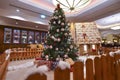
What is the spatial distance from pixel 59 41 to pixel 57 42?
0.08 metres

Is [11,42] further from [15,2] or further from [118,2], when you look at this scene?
[118,2]

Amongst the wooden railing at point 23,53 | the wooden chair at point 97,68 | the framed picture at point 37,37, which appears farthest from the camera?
the framed picture at point 37,37

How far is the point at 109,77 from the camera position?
1792mm

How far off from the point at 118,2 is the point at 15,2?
445cm

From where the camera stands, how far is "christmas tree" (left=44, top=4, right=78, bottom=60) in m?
3.58

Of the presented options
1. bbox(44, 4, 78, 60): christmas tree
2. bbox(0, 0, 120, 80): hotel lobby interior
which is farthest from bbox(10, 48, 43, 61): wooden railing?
bbox(44, 4, 78, 60): christmas tree

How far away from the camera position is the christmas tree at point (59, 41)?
3.58m

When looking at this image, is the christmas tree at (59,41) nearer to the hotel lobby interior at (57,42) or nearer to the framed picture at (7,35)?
the hotel lobby interior at (57,42)

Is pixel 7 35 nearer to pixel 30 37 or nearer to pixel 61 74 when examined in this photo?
pixel 30 37

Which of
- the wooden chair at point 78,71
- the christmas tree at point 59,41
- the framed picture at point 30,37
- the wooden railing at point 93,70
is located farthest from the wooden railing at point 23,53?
the wooden chair at point 78,71

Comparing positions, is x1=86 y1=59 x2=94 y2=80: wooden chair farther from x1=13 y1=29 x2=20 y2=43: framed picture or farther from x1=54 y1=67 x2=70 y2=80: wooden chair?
x1=13 y1=29 x2=20 y2=43: framed picture

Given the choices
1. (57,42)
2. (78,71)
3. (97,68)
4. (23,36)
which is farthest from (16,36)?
(78,71)

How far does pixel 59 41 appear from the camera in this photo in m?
3.62

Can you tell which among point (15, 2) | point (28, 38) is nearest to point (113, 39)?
point (28, 38)
